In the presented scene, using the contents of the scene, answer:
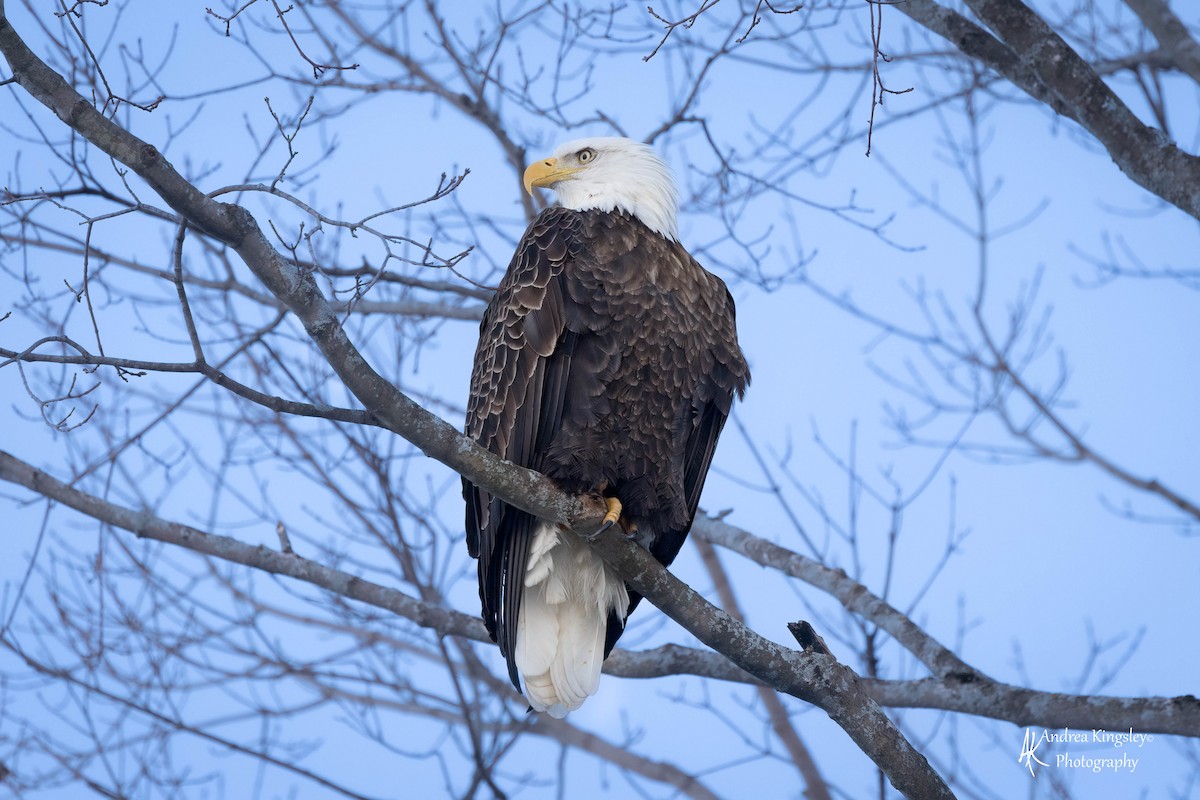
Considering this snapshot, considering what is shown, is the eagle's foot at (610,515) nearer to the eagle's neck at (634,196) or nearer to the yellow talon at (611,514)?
the yellow talon at (611,514)

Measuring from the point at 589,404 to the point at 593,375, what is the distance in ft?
0.33

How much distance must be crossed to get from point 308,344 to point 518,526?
2111mm

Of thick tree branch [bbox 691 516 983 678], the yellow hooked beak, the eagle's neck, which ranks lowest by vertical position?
thick tree branch [bbox 691 516 983 678]

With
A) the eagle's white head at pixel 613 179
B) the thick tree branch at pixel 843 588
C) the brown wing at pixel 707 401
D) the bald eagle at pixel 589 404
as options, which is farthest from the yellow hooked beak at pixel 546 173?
the thick tree branch at pixel 843 588

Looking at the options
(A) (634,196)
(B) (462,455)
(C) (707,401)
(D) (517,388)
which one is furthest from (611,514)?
(A) (634,196)

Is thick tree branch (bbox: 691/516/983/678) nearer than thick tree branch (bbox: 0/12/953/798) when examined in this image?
No

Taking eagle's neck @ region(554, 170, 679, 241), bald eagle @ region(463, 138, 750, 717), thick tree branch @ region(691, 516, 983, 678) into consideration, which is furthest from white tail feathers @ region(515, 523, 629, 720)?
eagle's neck @ region(554, 170, 679, 241)

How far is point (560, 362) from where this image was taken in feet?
14.1

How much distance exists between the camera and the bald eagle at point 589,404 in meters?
4.28

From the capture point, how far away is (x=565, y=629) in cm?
479

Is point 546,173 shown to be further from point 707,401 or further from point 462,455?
point 462,455

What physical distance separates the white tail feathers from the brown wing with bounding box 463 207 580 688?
119mm

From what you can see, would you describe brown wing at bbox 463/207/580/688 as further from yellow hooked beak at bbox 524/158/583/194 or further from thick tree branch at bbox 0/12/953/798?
yellow hooked beak at bbox 524/158/583/194

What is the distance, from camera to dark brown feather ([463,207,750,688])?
14.0ft
